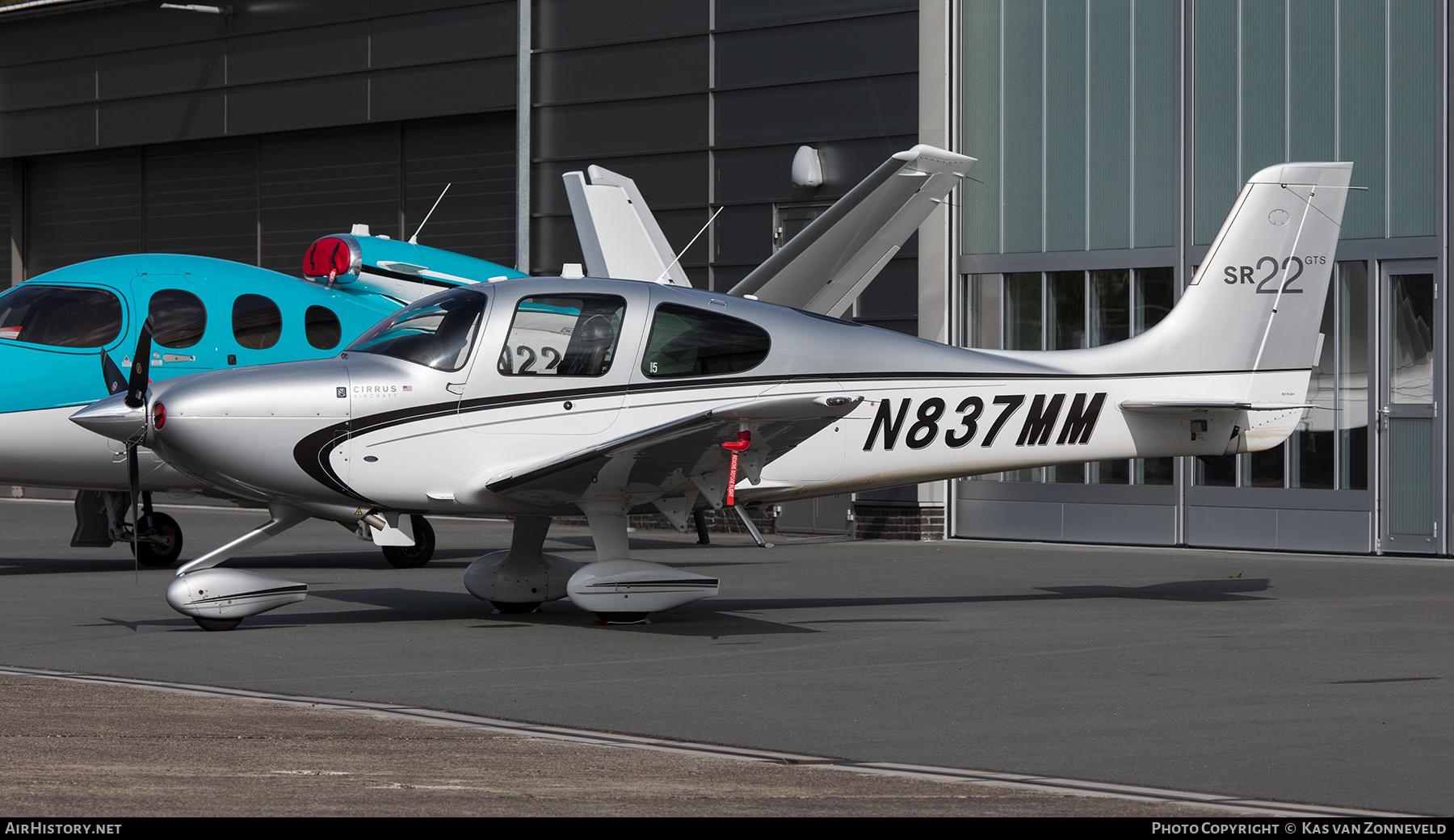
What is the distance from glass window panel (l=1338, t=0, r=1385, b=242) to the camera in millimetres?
17547

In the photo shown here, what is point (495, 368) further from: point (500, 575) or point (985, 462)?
point (985, 462)

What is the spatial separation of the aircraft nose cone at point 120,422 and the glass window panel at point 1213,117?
42.5 ft

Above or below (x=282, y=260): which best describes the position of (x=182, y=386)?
below

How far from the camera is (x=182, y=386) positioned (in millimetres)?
9930

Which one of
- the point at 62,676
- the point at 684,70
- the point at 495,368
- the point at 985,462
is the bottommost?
the point at 62,676

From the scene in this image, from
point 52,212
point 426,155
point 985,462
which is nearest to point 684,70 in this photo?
point 426,155

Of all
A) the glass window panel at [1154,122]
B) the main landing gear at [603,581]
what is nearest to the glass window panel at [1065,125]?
the glass window panel at [1154,122]

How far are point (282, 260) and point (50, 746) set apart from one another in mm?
22695

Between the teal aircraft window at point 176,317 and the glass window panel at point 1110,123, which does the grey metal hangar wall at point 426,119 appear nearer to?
the glass window panel at point 1110,123

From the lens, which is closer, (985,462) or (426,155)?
(985,462)

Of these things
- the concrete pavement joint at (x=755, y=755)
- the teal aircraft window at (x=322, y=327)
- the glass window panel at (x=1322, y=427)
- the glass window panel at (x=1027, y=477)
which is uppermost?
the teal aircraft window at (x=322, y=327)

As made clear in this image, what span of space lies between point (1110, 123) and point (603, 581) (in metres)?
11.7

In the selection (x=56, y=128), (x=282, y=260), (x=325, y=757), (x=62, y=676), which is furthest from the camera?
(x=56, y=128)

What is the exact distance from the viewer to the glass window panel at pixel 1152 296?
62.2 feet
